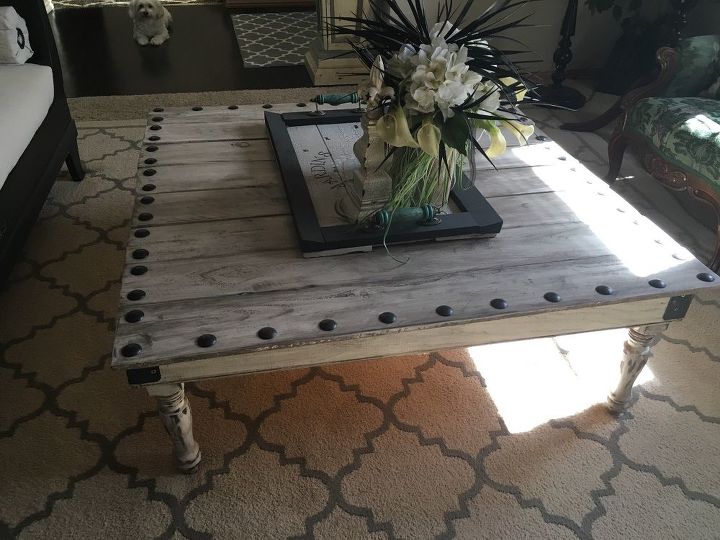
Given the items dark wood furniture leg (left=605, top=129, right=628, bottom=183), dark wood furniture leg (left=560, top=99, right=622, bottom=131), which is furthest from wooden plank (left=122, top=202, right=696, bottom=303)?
dark wood furniture leg (left=560, top=99, right=622, bottom=131)

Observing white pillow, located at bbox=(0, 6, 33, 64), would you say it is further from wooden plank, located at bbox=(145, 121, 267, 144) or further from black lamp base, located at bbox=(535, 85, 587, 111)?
black lamp base, located at bbox=(535, 85, 587, 111)

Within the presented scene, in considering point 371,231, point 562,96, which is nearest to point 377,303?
point 371,231

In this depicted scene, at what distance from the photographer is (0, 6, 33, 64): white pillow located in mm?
1828

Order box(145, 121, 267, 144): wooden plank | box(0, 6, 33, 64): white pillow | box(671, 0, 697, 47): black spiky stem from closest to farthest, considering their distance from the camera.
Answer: box(145, 121, 267, 144): wooden plank → box(0, 6, 33, 64): white pillow → box(671, 0, 697, 47): black spiky stem

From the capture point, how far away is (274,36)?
148 inches

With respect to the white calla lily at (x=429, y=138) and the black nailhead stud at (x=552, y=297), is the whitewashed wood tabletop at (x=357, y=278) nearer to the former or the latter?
the black nailhead stud at (x=552, y=297)

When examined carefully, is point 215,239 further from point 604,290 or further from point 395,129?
point 604,290

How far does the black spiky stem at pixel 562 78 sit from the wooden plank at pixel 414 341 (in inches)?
75.4

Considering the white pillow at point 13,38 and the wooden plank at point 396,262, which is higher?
the white pillow at point 13,38

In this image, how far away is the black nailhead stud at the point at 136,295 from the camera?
1117mm

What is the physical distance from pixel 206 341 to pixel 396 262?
1.37 ft

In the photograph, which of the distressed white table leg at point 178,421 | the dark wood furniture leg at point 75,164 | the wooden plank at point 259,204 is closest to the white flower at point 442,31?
the wooden plank at point 259,204

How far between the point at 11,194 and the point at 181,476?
3.00 feet

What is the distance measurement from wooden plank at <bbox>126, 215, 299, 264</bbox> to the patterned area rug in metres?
2.26
